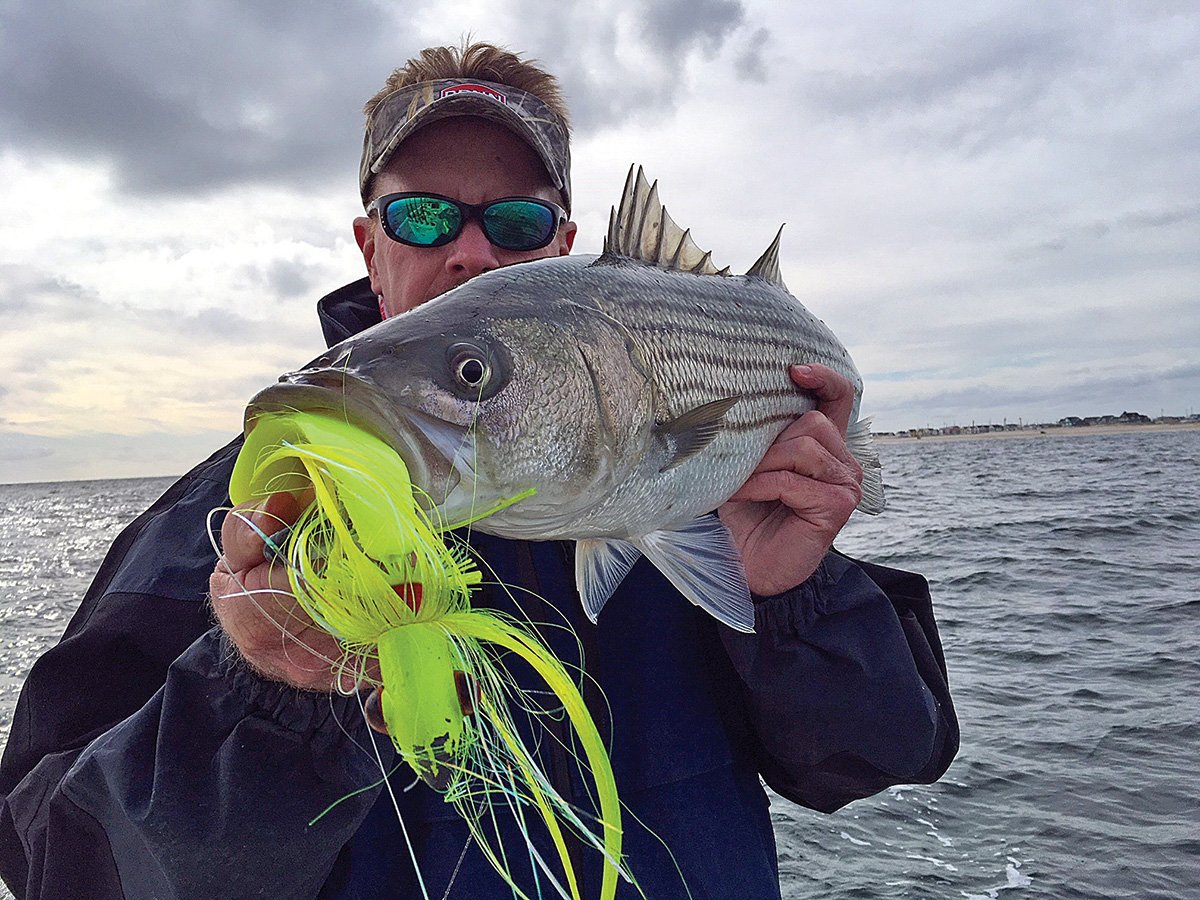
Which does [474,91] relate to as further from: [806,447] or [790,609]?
[790,609]

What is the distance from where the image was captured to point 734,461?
7.82 ft

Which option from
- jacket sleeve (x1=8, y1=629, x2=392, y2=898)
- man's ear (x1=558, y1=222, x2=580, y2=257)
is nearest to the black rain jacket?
jacket sleeve (x1=8, y1=629, x2=392, y2=898)

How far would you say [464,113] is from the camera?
3.31m

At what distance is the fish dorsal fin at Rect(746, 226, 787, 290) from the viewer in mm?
2987

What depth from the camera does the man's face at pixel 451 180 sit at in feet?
10.4

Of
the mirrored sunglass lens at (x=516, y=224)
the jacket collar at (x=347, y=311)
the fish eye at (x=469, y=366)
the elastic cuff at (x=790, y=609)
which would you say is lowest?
the elastic cuff at (x=790, y=609)

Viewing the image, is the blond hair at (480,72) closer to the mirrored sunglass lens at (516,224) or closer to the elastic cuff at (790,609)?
the mirrored sunglass lens at (516,224)

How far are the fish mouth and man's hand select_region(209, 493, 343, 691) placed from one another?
0.16 meters

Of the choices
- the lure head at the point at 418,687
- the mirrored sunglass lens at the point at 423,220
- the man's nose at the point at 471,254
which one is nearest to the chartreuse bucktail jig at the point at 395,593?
the lure head at the point at 418,687

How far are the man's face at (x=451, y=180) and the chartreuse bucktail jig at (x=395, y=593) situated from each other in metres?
1.80

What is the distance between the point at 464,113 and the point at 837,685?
2.45 m

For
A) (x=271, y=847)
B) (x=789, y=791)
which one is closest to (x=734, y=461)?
(x=789, y=791)

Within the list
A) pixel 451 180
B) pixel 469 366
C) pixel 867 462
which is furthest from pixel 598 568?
pixel 451 180

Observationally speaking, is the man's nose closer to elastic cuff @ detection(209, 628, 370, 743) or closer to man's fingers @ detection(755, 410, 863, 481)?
man's fingers @ detection(755, 410, 863, 481)
